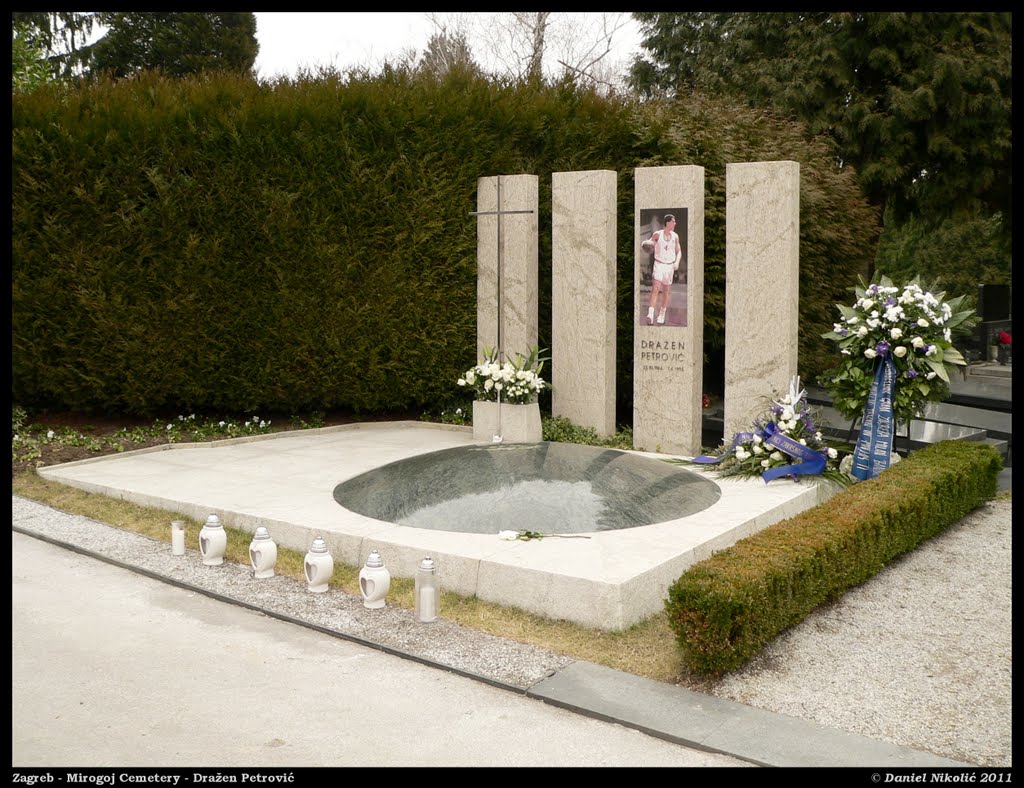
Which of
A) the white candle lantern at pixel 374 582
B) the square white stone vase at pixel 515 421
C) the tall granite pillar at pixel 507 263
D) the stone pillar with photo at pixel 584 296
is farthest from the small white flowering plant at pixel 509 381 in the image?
the white candle lantern at pixel 374 582

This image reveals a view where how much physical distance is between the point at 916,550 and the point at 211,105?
8.71m

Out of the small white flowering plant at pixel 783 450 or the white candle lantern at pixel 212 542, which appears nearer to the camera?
the white candle lantern at pixel 212 542

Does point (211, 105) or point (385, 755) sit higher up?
point (211, 105)

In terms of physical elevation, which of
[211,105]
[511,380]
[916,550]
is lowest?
[916,550]

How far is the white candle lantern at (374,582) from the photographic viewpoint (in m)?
5.85

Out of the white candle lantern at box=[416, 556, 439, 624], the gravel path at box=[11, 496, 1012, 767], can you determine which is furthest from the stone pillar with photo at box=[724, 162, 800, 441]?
the white candle lantern at box=[416, 556, 439, 624]


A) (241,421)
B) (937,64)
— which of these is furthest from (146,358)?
(937,64)

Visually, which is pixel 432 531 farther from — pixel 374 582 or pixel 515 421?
pixel 515 421

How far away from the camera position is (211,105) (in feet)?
36.8

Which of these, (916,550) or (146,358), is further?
(146,358)

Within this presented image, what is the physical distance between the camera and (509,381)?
1030 centimetres

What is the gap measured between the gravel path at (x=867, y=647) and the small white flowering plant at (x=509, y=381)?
403 centimetres

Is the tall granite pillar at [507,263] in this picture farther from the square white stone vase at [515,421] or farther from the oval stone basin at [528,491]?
the oval stone basin at [528,491]
